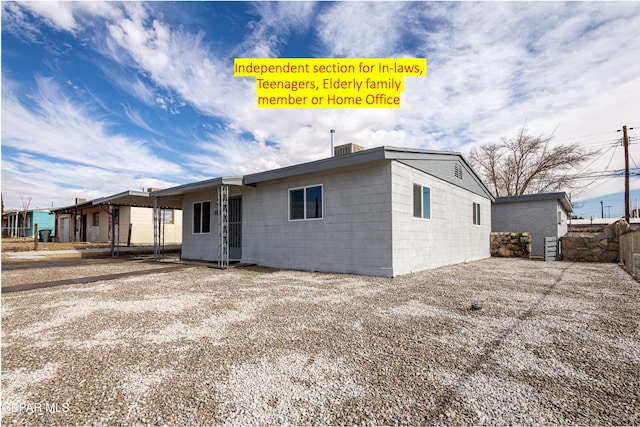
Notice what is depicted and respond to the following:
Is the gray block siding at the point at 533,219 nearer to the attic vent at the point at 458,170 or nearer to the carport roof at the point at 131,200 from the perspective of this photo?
the attic vent at the point at 458,170

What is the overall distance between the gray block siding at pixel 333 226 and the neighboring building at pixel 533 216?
10552 millimetres

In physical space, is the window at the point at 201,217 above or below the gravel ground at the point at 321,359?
above

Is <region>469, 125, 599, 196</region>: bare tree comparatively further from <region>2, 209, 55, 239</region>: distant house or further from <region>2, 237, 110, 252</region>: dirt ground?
<region>2, 209, 55, 239</region>: distant house

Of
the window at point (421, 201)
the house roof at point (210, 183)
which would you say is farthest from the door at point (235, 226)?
the window at point (421, 201)

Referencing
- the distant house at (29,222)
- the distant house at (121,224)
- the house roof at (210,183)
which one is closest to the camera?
the house roof at (210,183)

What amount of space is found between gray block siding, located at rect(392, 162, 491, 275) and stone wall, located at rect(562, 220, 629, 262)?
2.95 m

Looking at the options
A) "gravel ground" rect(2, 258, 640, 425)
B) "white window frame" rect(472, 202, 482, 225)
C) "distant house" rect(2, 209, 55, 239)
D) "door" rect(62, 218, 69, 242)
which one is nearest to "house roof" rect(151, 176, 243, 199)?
"gravel ground" rect(2, 258, 640, 425)

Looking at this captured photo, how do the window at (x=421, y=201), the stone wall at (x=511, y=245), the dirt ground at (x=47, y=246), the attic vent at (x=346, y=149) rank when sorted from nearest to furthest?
the window at (x=421, y=201), the attic vent at (x=346, y=149), the stone wall at (x=511, y=245), the dirt ground at (x=47, y=246)

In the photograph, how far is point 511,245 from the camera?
1348cm

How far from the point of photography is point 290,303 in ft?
15.2

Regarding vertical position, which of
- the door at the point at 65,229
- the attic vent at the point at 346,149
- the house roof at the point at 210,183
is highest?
the attic vent at the point at 346,149

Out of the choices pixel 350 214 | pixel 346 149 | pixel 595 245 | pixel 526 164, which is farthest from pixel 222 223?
pixel 526 164

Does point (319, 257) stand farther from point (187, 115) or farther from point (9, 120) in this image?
point (9, 120)

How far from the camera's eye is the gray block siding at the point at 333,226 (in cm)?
717
